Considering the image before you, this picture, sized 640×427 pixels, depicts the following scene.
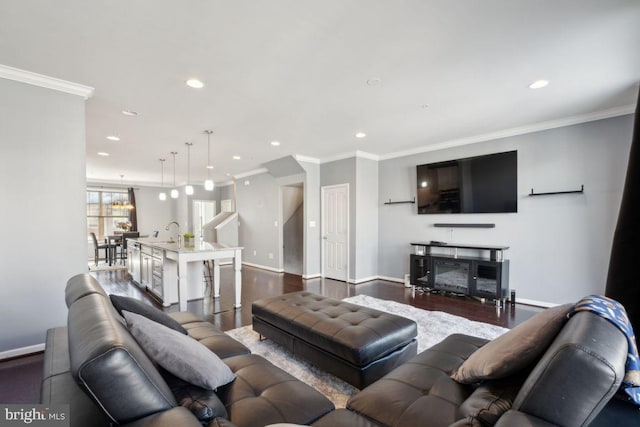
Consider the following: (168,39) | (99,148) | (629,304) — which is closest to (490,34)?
(629,304)

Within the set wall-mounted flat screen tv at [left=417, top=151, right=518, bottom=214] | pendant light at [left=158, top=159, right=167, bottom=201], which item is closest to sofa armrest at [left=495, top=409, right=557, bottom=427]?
wall-mounted flat screen tv at [left=417, top=151, right=518, bottom=214]

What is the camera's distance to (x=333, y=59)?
7.89 ft

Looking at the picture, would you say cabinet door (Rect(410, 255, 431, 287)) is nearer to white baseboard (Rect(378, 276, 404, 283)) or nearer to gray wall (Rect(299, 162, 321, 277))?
white baseboard (Rect(378, 276, 404, 283))

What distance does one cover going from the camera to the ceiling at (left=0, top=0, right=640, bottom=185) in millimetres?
1868

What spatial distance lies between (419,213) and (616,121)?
9.27ft

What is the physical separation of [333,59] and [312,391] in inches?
95.1

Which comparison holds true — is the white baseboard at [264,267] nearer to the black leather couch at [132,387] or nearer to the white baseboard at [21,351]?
the white baseboard at [21,351]

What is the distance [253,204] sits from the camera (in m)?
7.80

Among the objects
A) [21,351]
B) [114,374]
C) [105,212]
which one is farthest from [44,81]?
[105,212]

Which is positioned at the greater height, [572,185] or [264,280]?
[572,185]

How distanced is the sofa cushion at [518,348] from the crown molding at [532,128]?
3911 mm

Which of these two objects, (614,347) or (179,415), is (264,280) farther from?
(614,347)

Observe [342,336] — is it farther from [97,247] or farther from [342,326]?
[97,247]

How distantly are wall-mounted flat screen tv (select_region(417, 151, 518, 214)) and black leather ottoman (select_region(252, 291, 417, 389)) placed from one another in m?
3.06
